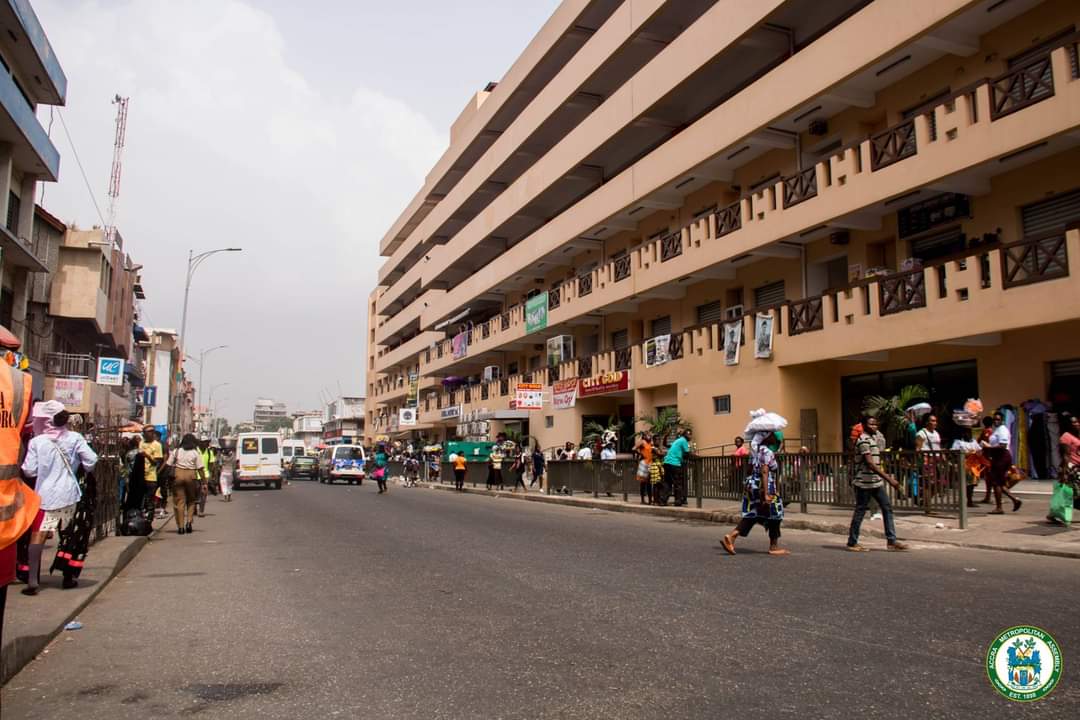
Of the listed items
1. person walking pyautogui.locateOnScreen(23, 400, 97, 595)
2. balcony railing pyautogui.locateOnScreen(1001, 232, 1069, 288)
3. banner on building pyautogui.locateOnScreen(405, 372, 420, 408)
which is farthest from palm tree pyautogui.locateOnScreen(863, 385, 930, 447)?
→ banner on building pyautogui.locateOnScreen(405, 372, 420, 408)

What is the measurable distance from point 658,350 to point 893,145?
11219mm

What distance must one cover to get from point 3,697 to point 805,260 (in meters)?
21.1

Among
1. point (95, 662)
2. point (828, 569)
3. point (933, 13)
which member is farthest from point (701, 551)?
point (933, 13)

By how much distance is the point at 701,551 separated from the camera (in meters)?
10.9

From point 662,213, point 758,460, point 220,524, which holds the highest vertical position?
point 662,213

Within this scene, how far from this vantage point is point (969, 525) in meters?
12.9

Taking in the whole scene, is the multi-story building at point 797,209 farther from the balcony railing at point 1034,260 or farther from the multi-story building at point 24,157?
the multi-story building at point 24,157

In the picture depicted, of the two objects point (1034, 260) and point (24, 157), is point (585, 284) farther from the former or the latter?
point (24, 157)

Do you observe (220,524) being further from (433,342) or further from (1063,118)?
(433,342)

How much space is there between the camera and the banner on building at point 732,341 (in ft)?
76.9

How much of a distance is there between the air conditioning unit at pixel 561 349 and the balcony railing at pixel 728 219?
12.6 meters

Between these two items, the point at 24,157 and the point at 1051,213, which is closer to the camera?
the point at 1051,213

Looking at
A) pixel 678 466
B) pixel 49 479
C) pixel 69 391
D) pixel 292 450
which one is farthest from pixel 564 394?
pixel 49 479

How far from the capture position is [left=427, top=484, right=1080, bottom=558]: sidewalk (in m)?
11.1
